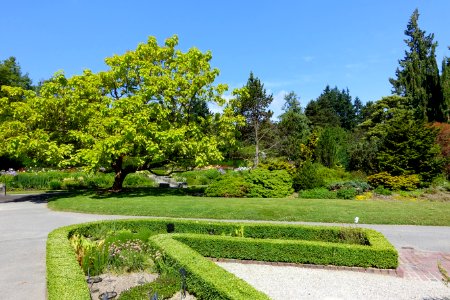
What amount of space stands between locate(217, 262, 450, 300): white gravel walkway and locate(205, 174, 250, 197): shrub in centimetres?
1057

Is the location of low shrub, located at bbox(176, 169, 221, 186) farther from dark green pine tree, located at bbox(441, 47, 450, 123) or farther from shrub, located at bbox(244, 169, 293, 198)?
dark green pine tree, located at bbox(441, 47, 450, 123)

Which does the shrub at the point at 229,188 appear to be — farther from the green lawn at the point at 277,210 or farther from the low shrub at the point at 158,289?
the low shrub at the point at 158,289

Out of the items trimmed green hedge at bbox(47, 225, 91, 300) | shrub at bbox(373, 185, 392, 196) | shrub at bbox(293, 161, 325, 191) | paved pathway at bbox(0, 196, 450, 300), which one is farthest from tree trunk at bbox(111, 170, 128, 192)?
shrub at bbox(373, 185, 392, 196)

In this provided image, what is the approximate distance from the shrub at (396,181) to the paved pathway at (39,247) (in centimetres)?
796

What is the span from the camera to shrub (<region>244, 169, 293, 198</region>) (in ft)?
61.4

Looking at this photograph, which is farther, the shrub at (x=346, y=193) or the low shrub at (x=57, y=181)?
the low shrub at (x=57, y=181)

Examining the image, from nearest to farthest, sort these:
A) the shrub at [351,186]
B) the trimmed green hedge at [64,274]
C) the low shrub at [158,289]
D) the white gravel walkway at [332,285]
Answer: the trimmed green hedge at [64,274]
the low shrub at [158,289]
the white gravel walkway at [332,285]
the shrub at [351,186]

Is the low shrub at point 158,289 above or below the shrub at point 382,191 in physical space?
below

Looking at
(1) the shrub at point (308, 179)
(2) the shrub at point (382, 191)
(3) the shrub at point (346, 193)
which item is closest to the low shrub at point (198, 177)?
(1) the shrub at point (308, 179)

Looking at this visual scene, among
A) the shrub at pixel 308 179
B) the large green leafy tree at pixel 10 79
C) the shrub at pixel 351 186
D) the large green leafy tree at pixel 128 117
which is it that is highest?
the large green leafy tree at pixel 10 79

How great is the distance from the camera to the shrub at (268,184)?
18703 mm

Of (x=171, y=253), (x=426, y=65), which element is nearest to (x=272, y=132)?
(x=426, y=65)

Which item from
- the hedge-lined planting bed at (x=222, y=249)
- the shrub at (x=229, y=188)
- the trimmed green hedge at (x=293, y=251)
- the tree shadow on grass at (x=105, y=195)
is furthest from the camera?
the shrub at (x=229, y=188)

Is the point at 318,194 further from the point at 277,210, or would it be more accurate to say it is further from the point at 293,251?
the point at 293,251
